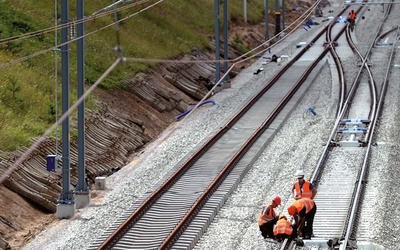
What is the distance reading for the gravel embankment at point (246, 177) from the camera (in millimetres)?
21547

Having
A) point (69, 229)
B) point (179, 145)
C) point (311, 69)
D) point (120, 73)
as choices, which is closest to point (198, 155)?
point (179, 145)

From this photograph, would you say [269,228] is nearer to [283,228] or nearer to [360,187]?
[283,228]

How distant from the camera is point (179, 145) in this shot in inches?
1235

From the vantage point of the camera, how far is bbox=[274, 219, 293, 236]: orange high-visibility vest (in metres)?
20.0

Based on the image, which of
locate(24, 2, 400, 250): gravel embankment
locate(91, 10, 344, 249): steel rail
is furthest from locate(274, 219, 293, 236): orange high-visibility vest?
locate(91, 10, 344, 249): steel rail

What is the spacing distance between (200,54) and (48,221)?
82.8 feet

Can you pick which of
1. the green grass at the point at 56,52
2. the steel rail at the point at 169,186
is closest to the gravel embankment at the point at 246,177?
the steel rail at the point at 169,186

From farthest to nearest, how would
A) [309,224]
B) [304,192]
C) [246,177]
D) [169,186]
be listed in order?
1. [246,177]
2. [169,186]
3. [304,192]
4. [309,224]

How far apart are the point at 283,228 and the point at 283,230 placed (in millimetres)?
42

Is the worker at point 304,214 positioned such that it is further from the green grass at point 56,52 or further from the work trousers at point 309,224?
the green grass at point 56,52

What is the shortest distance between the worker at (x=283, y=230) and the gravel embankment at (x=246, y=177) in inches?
11.7

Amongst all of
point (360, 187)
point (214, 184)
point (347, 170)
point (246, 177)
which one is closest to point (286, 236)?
point (360, 187)

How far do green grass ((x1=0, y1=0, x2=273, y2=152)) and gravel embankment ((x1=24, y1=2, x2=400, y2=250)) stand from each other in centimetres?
341

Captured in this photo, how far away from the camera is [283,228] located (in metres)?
20.0
